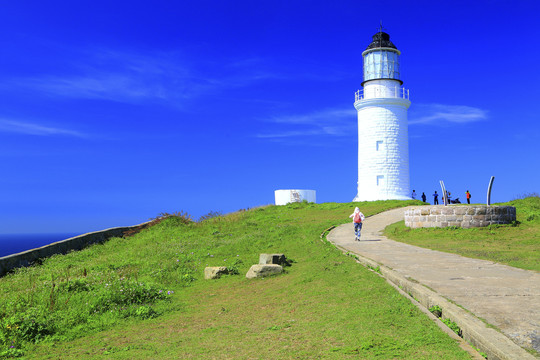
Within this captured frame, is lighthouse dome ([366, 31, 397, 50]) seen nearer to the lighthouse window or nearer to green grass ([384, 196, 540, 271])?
the lighthouse window

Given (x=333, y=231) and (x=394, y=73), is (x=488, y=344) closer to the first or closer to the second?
(x=333, y=231)

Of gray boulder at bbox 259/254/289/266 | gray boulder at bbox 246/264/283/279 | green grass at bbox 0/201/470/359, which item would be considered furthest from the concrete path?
gray boulder at bbox 246/264/283/279

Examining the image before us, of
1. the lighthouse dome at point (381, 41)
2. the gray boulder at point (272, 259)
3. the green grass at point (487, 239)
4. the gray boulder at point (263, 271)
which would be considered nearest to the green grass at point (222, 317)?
the gray boulder at point (263, 271)

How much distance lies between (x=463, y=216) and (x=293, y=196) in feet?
77.1

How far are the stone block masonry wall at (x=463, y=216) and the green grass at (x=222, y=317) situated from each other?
878 centimetres

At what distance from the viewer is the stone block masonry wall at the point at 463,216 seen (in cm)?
1998

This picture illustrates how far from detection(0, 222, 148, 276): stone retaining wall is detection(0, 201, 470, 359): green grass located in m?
2.01

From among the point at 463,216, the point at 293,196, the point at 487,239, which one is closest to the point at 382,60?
the point at 293,196

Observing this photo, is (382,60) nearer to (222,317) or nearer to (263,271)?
(263,271)

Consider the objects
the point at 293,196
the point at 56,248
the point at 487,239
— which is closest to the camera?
the point at 487,239

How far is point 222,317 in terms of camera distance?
7551mm

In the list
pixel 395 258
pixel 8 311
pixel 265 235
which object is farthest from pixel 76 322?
pixel 265 235

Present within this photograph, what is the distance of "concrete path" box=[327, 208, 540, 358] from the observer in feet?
17.6

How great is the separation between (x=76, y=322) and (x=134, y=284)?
1.86 m
